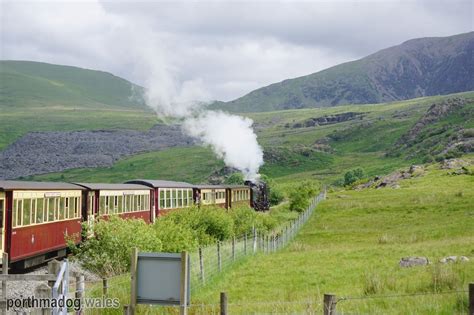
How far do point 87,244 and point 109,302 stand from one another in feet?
24.7

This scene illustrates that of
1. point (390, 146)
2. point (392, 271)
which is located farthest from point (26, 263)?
point (390, 146)

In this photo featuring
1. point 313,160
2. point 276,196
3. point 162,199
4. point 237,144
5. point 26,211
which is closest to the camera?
point 26,211

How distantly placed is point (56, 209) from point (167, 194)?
1623cm

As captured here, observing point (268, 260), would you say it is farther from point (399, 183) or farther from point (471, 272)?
point (399, 183)

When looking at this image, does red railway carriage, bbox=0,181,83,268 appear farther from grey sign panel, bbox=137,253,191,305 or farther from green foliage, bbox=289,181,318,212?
green foliage, bbox=289,181,318,212

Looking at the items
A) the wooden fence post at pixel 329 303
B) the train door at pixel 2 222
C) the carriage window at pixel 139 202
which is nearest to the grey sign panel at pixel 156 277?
the wooden fence post at pixel 329 303

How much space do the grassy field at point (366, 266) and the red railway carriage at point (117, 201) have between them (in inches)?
326

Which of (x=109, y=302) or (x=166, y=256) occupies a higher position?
(x=166, y=256)

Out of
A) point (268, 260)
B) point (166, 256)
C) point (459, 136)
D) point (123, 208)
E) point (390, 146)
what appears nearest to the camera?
point (166, 256)

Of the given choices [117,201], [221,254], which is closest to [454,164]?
[117,201]

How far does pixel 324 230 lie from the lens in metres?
49.9

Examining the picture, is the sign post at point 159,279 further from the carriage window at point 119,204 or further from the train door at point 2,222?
the carriage window at point 119,204

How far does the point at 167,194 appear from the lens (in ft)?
143

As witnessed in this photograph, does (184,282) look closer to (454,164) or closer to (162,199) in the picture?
(162,199)
